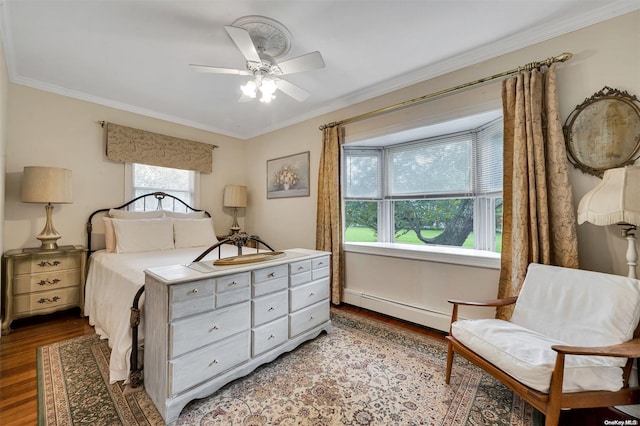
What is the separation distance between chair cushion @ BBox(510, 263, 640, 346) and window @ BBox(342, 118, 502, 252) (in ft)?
3.04

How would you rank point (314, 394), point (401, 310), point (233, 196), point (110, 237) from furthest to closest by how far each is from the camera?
point (233, 196) < point (110, 237) < point (401, 310) < point (314, 394)

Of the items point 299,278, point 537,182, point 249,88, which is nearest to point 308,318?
point 299,278

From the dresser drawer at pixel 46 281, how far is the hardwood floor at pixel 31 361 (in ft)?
1.28

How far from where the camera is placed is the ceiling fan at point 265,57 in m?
1.83

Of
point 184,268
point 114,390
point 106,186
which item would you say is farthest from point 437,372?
point 106,186

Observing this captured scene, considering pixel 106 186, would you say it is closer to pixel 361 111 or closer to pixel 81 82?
pixel 81 82

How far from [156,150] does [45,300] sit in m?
2.08

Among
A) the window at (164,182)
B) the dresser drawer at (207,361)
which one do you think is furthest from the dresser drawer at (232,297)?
the window at (164,182)

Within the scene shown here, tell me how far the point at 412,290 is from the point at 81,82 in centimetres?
423

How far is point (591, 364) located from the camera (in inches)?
49.9

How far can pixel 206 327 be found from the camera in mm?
1608

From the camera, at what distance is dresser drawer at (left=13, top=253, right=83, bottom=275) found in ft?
8.27

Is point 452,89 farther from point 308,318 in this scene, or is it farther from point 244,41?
point 308,318

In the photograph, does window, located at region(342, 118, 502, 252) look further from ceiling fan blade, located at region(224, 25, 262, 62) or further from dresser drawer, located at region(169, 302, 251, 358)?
dresser drawer, located at region(169, 302, 251, 358)
